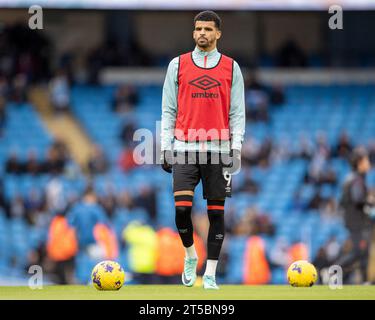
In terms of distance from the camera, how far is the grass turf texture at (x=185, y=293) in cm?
956

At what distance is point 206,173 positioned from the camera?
10.7 metres

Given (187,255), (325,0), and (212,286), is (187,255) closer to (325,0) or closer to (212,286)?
(212,286)

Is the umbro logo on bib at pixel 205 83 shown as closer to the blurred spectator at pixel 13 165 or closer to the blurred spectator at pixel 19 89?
the blurred spectator at pixel 13 165

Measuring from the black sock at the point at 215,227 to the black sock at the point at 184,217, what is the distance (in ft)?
0.66

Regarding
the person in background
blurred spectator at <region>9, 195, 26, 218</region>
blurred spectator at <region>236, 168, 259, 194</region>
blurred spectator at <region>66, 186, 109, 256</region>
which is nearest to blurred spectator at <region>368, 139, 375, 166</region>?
blurred spectator at <region>236, 168, 259, 194</region>

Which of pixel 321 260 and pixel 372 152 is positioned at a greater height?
pixel 372 152

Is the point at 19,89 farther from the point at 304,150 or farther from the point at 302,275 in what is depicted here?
the point at 302,275

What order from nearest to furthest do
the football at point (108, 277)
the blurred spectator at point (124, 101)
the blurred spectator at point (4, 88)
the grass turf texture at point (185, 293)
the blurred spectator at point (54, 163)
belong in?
the grass turf texture at point (185, 293) < the football at point (108, 277) < the blurred spectator at point (54, 163) < the blurred spectator at point (4, 88) < the blurred spectator at point (124, 101)

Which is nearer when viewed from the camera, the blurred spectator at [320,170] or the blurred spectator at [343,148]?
the blurred spectator at [320,170]

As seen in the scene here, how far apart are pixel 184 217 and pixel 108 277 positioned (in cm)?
94

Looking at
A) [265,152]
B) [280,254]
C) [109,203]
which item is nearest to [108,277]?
[280,254]

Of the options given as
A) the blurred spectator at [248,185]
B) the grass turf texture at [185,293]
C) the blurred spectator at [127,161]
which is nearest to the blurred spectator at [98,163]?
the blurred spectator at [127,161]

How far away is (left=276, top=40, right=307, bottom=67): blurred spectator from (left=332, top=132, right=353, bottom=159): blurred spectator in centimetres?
497

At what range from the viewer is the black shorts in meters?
10.7
